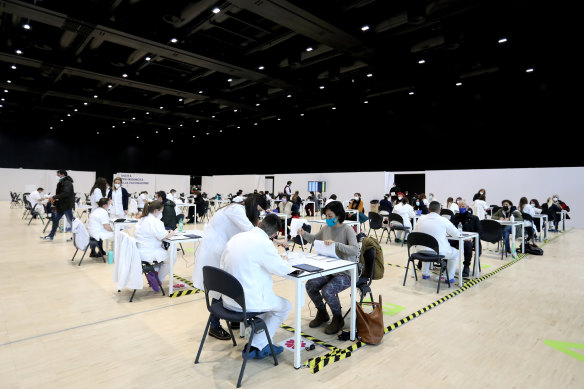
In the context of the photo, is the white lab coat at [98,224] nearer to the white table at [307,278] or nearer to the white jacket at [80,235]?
the white jacket at [80,235]

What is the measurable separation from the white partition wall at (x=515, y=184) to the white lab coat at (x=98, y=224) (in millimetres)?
13922

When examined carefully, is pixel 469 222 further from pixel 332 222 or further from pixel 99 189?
pixel 99 189

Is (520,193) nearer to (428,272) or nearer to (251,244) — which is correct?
(428,272)

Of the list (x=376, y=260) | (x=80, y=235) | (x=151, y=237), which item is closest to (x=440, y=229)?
(x=376, y=260)

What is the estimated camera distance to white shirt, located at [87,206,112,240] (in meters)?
5.55

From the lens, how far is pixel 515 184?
1340cm

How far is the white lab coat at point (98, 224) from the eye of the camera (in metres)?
5.55

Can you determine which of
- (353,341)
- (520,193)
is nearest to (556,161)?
(520,193)

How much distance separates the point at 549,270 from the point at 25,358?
7597mm

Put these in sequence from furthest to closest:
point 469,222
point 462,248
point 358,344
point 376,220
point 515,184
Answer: point 515,184 < point 376,220 < point 469,222 < point 462,248 < point 358,344

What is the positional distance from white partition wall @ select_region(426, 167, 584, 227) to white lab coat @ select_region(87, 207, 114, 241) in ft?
45.7

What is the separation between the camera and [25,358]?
261 centimetres

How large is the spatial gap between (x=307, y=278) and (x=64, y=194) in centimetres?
721

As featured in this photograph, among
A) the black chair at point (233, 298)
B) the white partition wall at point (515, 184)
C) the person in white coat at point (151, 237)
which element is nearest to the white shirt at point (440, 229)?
the black chair at point (233, 298)
